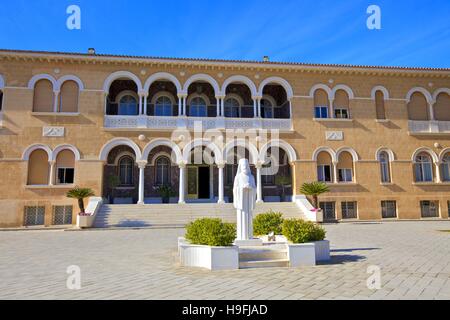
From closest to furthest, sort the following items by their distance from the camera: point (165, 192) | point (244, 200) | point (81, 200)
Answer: point (244, 200)
point (81, 200)
point (165, 192)

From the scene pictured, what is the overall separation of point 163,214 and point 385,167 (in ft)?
50.0

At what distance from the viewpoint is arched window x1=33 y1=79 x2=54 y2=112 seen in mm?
20203

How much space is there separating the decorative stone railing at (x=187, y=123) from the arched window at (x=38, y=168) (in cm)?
409

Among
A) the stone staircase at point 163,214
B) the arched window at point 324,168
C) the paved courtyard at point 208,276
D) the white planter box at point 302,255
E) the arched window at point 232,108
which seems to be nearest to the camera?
the paved courtyard at point 208,276

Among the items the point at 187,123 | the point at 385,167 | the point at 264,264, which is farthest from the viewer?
the point at 385,167

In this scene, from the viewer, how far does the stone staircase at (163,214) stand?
59.0ft

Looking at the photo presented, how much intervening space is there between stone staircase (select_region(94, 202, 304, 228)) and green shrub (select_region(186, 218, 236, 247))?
9.89 metres

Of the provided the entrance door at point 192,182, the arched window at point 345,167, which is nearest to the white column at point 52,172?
the entrance door at point 192,182

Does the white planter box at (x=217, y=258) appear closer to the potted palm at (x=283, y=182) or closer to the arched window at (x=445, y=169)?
the potted palm at (x=283, y=182)

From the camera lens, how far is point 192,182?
23641 millimetres

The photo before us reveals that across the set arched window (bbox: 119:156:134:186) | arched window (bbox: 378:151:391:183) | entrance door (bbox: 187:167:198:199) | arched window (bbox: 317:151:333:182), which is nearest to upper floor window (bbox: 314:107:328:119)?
arched window (bbox: 317:151:333:182)

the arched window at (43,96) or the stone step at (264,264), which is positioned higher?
the arched window at (43,96)

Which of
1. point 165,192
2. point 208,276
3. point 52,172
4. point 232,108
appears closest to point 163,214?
point 165,192

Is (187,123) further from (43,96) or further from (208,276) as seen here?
(208,276)
